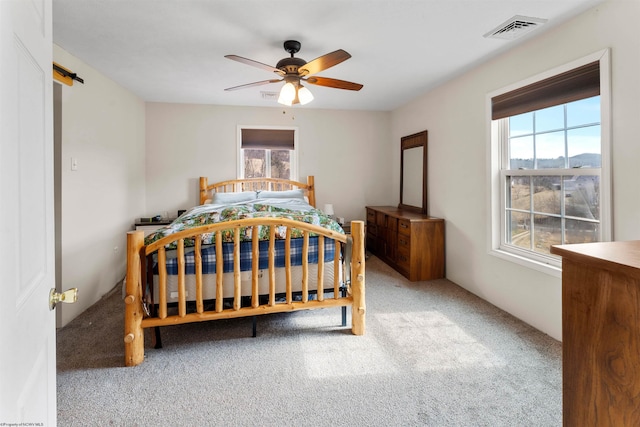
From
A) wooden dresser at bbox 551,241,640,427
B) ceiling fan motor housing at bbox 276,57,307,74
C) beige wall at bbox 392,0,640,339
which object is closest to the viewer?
wooden dresser at bbox 551,241,640,427

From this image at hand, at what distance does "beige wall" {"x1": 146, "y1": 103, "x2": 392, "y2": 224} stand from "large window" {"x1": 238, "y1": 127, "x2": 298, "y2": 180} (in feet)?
0.33

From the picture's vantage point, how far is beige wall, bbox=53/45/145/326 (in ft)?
9.09

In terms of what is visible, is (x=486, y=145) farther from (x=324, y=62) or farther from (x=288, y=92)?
(x=288, y=92)

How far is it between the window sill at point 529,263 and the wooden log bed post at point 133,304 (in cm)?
289

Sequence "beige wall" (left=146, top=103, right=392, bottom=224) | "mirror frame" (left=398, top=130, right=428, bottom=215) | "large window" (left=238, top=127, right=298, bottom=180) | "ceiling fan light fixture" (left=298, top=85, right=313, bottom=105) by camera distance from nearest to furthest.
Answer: "ceiling fan light fixture" (left=298, top=85, right=313, bottom=105), "mirror frame" (left=398, top=130, right=428, bottom=215), "beige wall" (left=146, top=103, right=392, bottom=224), "large window" (left=238, top=127, right=298, bottom=180)

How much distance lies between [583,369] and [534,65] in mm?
2464

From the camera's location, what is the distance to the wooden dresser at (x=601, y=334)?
2.48ft

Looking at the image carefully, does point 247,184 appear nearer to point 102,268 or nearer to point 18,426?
point 102,268

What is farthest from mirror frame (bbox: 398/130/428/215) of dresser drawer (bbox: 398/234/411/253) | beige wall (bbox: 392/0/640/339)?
dresser drawer (bbox: 398/234/411/253)

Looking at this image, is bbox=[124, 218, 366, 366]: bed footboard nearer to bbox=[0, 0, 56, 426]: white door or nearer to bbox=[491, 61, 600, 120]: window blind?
bbox=[0, 0, 56, 426]: white door

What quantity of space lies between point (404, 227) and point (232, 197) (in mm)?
2292

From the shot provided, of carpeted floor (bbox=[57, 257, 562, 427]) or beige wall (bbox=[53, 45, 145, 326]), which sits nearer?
carpeted floor (bbox=[57, 257, 562, 427])

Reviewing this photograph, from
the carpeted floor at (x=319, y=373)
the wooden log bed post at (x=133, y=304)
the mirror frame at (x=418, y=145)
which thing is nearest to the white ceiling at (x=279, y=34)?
the mirror frame at (x=418, y=145)

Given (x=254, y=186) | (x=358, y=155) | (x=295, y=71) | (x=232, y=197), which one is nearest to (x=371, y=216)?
→ (x=358, y=155)
